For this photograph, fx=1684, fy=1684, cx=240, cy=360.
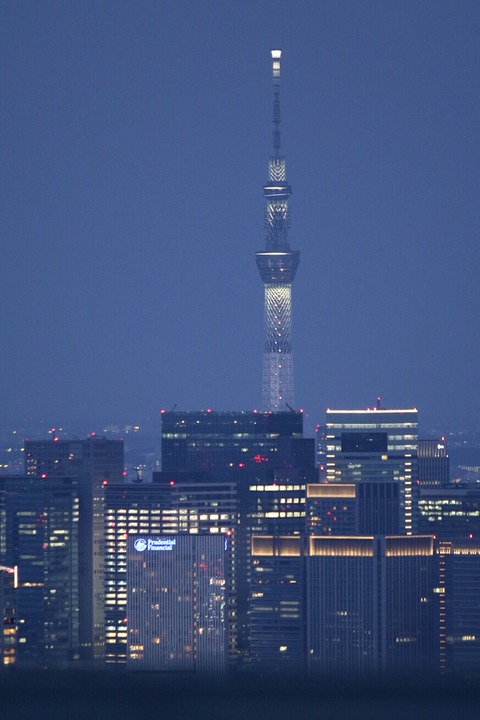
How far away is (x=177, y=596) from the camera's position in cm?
3688

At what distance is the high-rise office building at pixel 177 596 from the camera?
35.2 metres

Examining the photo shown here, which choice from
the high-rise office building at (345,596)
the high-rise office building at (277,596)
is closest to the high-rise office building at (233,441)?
the high-rise office building at (277,596)

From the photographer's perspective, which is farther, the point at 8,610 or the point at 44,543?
the point at 44,543

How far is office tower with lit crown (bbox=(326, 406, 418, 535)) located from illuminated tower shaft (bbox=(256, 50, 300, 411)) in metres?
12.2

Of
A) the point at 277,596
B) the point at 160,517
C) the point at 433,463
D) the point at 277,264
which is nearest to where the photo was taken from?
the point at 277,596

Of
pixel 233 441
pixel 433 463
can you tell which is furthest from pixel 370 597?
pixel 233 441

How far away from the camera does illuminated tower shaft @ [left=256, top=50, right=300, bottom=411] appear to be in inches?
2472

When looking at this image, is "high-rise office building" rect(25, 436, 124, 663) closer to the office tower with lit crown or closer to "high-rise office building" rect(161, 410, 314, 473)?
"high-rise office building" rect(161, 410, 314, 473)

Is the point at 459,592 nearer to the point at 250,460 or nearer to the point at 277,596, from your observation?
the point at 277,596

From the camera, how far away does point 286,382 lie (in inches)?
2367

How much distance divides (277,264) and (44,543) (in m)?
27.5

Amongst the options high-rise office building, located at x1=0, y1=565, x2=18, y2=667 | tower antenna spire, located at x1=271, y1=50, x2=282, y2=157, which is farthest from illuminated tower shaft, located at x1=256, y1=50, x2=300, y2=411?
high-rise office building, located at x1=0, y1=565, x2=18, y2=667

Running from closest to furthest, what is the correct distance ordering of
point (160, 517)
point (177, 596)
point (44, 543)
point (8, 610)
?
point (8, 610)
point (177, 596)
point (44, 543)
point (160, 517)

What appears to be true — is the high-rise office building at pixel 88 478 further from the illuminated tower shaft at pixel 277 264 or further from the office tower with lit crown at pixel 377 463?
the illuminated tower shaft at pixel 277 264
